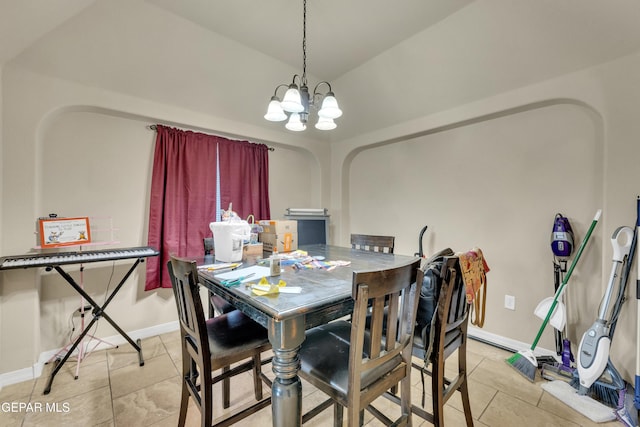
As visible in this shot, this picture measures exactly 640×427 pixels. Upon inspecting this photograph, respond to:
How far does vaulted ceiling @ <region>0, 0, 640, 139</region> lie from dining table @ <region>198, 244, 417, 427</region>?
6.70 ft

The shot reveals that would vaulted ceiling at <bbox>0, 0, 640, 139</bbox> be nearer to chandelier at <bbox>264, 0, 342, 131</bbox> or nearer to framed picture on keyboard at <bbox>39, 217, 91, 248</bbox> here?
chandelier at <bbox>264, 0, 342, 131</bbox>

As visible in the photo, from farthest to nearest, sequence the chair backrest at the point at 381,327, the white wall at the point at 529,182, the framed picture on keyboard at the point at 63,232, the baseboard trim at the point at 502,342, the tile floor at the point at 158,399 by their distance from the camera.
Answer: the baseboard trim at the point at 502,342 < the framed picture on keyboard at the point at 63,232 < the white wall at the point at 529,182 < the tile floor at the point at 158,399 < the chair backrest at the point at 381,327

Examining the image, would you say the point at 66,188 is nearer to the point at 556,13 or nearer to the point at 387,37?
the point at 387,37

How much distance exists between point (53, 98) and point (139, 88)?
2.08ft

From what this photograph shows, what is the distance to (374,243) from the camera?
8.56ft

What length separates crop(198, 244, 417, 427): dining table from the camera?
1052mm

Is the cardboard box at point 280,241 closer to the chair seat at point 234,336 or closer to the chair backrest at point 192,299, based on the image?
the chair seat at point 234,336

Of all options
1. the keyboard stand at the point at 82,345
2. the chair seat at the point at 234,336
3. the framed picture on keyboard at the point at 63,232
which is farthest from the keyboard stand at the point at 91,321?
the chair seat at the point at 234,336

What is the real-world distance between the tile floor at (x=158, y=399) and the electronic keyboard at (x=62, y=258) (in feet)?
3.06

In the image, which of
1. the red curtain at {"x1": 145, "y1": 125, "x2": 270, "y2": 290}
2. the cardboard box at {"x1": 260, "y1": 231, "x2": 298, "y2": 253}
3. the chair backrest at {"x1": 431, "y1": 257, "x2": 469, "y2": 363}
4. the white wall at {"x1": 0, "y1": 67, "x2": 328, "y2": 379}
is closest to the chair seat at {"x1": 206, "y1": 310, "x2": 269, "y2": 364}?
the cardboard box at {"x1": 260, "y1": 231, "x2": 298, "y2": 253}

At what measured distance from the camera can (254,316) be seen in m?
1.17

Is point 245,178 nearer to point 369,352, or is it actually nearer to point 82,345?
point 82,345

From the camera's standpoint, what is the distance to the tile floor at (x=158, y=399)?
66.4 inches

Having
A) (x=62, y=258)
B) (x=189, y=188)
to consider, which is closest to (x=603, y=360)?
(x=189, y=188)
